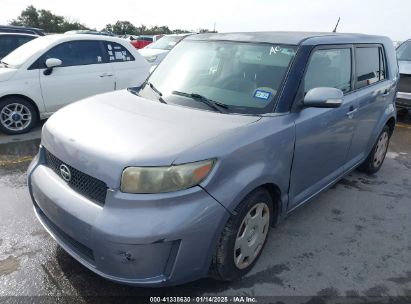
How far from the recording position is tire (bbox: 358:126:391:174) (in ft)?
15.5

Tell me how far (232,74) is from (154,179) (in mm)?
1352

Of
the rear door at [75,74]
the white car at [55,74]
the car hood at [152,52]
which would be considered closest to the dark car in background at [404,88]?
the white car at [55,74]

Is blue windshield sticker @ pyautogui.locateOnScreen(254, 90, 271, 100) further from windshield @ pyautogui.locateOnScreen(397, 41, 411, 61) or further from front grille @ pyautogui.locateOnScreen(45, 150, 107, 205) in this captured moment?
windshield @ pyautogui.locateOnScreen(397, 41, 411, 61)

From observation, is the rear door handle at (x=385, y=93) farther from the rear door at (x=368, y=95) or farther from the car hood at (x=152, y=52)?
the car hood at (x=152, y=52)

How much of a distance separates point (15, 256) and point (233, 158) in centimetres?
194

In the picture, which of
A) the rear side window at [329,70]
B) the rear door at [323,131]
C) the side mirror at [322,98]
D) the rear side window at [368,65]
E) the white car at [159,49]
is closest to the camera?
the side mirror at [322,98]

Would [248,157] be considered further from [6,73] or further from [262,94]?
[6,73]

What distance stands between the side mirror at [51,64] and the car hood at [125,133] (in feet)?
11.6

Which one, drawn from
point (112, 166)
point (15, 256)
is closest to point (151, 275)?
point (112, 166)

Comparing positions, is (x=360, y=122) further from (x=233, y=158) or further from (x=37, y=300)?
(x=37, y=300)

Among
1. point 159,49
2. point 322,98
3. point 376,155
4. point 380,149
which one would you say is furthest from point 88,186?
point 159,49

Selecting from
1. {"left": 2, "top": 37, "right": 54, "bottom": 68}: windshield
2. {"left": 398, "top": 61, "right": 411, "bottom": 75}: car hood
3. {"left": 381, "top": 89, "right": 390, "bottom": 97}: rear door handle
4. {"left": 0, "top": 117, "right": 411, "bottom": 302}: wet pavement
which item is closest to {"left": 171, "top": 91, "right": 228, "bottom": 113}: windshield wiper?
{"left": 0, "top": 117, "right": 411, "bottom": 302}: wet pavement

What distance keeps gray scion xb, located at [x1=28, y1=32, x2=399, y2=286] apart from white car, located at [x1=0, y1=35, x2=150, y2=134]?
339 cm

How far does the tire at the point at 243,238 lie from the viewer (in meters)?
2.42
